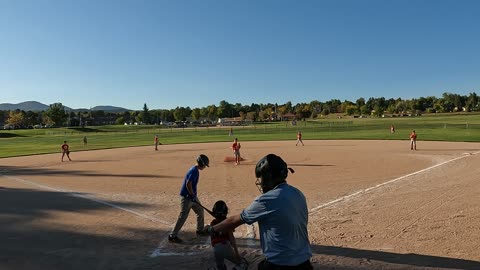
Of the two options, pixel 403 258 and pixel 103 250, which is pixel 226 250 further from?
pixel 103 250

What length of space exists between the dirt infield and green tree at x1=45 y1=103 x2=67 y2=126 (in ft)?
446

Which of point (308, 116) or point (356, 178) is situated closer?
point (356, 178)

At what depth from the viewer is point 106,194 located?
17.0 metres

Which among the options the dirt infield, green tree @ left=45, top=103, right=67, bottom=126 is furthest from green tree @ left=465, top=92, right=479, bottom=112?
the dirt infield

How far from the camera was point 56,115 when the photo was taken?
148 meters

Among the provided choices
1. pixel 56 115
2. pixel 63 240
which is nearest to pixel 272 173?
pixel 63 240

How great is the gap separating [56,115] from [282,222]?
158m

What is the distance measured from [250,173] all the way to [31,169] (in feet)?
52.8

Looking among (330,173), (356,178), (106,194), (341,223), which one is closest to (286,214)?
(341,223)

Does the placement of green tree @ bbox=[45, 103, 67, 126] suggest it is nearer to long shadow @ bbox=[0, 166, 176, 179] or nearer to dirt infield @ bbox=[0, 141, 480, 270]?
long shadow @ bbox=[0, 166, 176, 179]

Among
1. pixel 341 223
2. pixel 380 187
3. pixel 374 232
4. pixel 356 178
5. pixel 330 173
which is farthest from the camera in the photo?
pixel 330 173

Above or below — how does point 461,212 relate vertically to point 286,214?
below

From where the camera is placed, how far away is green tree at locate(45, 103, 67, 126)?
5827 inches

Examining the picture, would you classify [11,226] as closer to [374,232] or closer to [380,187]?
[374,232]
